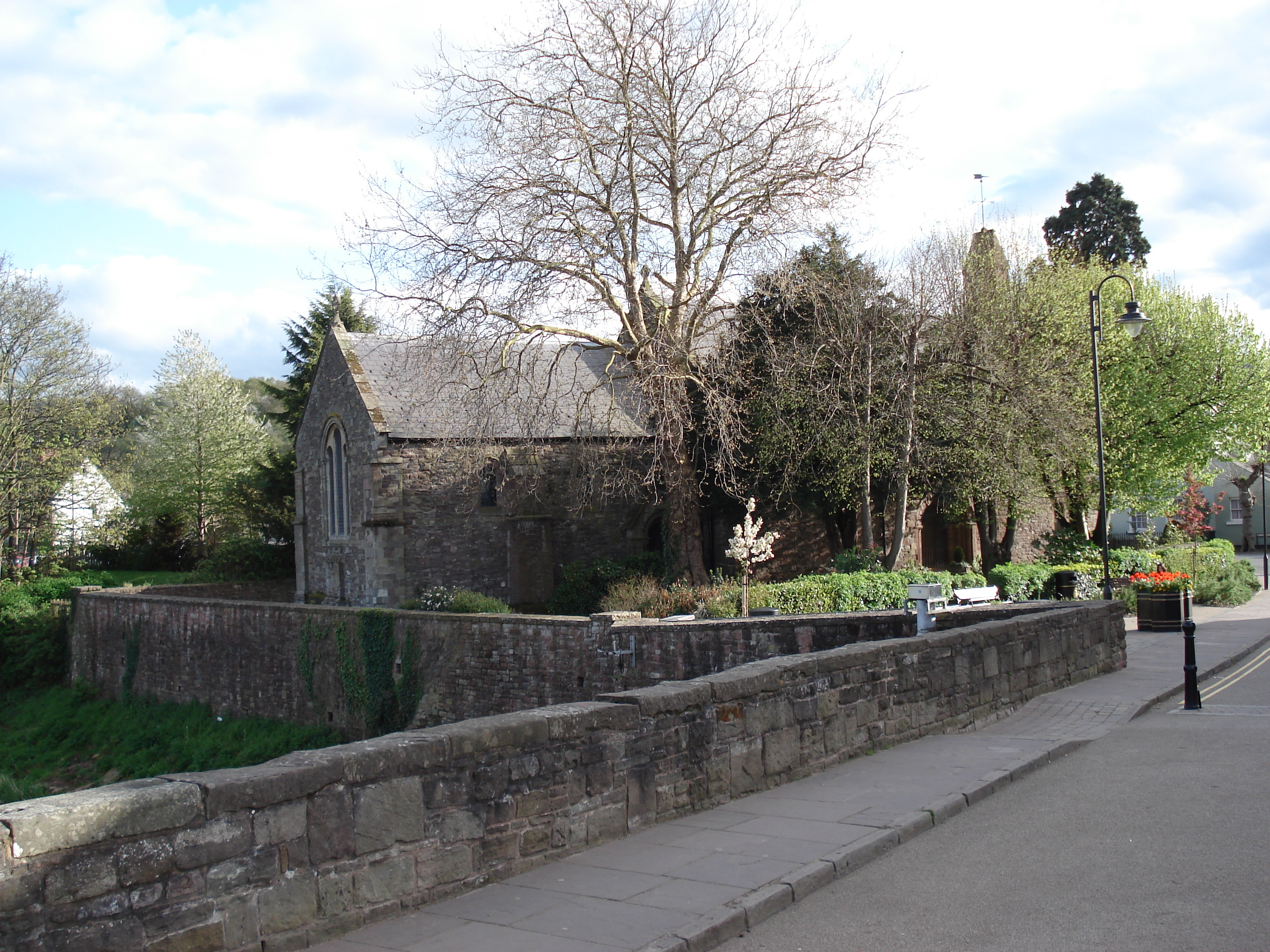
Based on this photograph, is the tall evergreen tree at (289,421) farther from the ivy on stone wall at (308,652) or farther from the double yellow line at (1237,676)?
the double yellow line at (1237,676)

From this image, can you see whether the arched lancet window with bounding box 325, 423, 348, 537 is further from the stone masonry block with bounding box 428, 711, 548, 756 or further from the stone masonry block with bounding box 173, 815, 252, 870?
the stone masonry block with bounding box 173, 815, 252, 870

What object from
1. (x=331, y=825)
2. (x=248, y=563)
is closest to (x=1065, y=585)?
(x=331, y=825)

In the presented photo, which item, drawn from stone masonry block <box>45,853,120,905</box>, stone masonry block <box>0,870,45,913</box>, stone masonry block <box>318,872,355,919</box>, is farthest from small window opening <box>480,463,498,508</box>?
stone masonry block <box>0,870,45,913</box>

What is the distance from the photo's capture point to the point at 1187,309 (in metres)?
32.4

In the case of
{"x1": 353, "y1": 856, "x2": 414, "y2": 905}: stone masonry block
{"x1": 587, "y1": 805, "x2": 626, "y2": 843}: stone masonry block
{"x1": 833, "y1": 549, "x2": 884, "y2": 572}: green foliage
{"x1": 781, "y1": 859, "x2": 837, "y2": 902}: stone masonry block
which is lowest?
{"x1": 781, "y1": 859, "x2": 837, "y2": 902}: stone masonry block

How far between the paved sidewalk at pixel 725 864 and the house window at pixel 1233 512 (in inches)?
2601

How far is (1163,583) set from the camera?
22062 millimetres

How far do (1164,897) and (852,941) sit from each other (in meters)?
1.81

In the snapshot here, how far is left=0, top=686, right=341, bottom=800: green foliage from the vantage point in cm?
2209

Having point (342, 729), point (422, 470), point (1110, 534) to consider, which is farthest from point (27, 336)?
point (1110, 534)

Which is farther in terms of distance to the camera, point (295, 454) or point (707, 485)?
point (295, 454)

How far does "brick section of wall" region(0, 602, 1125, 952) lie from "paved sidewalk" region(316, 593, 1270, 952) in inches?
7.0

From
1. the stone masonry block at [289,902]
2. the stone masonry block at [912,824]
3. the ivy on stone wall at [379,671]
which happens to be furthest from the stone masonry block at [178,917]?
the ivy on stone wall at [379,671]

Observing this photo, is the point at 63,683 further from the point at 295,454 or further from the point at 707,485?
the point at 707,485
